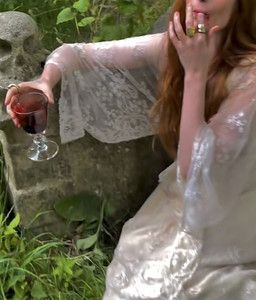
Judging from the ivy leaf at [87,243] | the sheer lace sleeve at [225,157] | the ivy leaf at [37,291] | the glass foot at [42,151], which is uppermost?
the sheer lace sleeve at [225,157]

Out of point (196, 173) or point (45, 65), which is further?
point (45, 65)

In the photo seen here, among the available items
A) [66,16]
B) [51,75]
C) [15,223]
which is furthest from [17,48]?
[15,223]

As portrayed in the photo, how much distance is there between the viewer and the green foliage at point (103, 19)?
2.15 m

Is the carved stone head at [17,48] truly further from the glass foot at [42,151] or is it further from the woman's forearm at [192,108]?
the woman's forearm at [192,108]

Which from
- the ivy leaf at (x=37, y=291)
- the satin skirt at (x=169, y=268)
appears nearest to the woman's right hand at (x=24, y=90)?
the satin skirt at (x=169, y=268)

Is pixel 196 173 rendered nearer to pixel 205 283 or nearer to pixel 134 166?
pixel 205 283

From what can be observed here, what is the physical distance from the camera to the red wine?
5.26 feet

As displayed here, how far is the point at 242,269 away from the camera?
5.65ft

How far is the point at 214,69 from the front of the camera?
168 centimetres

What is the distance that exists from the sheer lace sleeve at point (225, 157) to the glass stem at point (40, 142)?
0.44m

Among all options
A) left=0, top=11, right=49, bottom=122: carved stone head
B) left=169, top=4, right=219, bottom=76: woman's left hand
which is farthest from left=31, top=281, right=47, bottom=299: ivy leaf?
left=169, top=4, right=219, bottom=76: woman's left hand

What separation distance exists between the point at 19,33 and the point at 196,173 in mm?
629

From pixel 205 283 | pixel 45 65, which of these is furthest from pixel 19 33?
pixel 205 283

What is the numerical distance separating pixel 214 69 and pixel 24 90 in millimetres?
466
